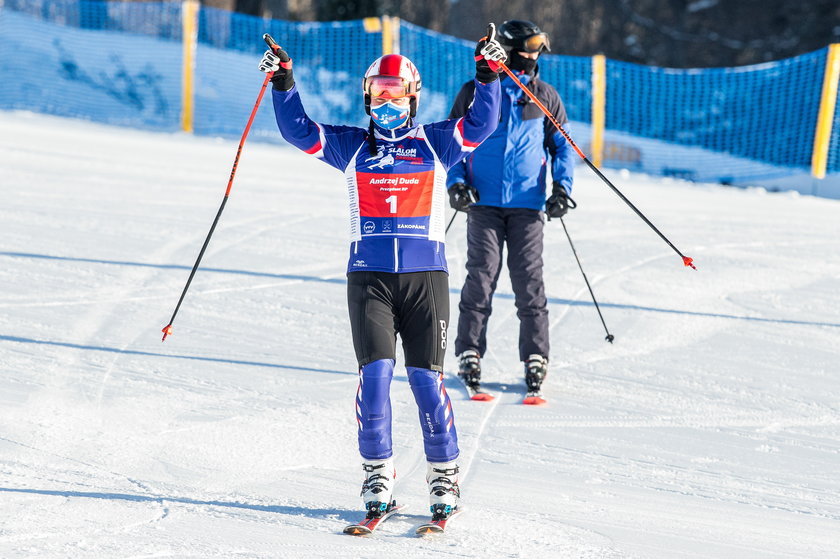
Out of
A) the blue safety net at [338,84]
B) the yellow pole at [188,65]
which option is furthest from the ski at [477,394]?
the yellow pole at [188,65]

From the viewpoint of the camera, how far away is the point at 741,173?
14.7 m

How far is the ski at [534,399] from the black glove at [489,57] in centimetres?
205

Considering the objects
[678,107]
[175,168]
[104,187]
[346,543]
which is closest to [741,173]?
[678,107]

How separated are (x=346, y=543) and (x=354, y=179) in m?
1.32

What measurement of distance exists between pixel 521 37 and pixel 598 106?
9310mm

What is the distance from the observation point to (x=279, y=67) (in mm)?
4289

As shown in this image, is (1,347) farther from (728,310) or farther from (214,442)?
(728,310)

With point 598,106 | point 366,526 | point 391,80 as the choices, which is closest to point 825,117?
point 598,106

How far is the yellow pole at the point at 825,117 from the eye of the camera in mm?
13648

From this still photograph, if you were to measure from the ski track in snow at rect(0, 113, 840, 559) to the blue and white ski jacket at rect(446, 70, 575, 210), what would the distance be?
1051 mm

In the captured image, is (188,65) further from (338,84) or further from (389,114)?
(389,114)

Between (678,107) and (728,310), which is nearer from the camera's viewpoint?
(728,310)

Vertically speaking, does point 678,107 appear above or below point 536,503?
above

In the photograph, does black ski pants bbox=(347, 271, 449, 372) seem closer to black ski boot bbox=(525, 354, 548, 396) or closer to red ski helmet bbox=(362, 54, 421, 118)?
red ski helmet bbox=(362, 54, 421, 118)
